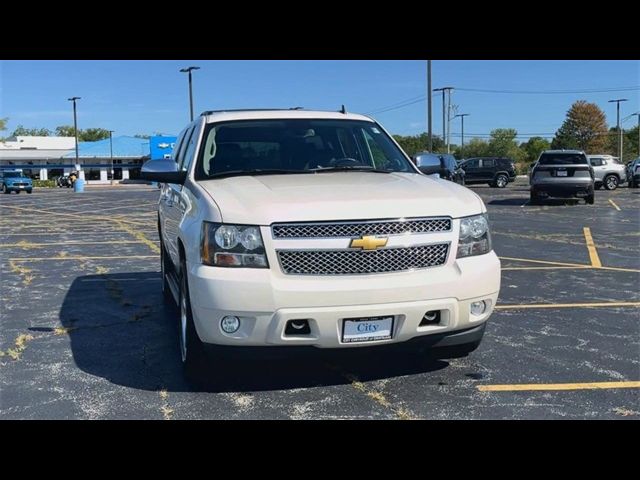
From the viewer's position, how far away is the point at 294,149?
5.43 metres

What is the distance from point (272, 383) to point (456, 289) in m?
1.41

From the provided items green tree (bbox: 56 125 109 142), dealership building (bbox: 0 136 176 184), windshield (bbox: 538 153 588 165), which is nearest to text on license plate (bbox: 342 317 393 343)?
windshield (bbox: 538 153 588 165)

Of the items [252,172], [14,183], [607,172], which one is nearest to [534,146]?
[607,172]

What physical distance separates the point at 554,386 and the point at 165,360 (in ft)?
9.27

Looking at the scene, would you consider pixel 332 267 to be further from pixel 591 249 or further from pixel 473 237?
pixel 591 249

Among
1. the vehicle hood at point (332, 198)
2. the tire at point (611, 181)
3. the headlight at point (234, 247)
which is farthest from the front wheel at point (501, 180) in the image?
the headlight at point (234, 247)

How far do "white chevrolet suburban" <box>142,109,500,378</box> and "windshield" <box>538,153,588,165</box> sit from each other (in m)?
17.9

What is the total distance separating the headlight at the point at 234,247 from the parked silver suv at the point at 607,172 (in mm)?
31518

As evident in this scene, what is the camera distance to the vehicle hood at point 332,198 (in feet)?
13.0

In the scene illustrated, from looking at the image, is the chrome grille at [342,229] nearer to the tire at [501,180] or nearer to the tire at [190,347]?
the tire at [190,347]

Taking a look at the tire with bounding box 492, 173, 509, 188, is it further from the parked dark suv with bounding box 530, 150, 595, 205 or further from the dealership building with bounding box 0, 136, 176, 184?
the dealership building with bounding box 0, 136, 176, 184

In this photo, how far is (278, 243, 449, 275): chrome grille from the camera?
3.95 meters

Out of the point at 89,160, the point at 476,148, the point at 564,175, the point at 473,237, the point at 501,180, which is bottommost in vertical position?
the point at 473,237
